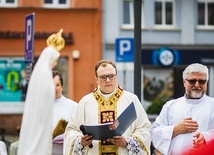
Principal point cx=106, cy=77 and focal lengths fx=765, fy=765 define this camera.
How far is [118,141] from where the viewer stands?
7504 millimetres

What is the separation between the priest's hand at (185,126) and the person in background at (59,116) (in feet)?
4.49

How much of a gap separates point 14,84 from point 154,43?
5477 millimetres

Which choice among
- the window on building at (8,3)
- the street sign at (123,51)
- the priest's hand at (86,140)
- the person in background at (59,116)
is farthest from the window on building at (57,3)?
the priest's hand at (86,140)

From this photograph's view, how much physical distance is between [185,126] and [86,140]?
108 cm

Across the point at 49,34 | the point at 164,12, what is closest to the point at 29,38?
the point at 49,34

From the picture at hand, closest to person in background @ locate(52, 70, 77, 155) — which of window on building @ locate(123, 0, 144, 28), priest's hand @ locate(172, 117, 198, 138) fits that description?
priest's hand @ locate(172, 117, 198, 138)

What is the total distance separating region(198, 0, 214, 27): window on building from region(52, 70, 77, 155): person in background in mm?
21030

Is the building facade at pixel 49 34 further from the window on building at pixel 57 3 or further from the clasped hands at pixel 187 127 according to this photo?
the clasped hands at pixel 187 127

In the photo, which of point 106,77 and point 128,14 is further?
point 128,14

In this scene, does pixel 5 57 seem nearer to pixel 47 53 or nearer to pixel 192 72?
pixel 192 72

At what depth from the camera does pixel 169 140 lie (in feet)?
26.3

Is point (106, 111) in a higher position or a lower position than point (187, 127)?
higher

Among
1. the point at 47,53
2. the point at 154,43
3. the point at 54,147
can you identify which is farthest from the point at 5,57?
the point at 47,53

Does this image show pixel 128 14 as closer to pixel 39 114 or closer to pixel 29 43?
pixel 29 43
